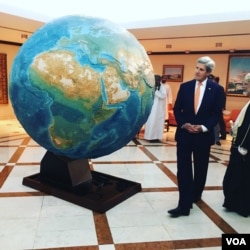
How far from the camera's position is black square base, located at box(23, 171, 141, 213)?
298cm

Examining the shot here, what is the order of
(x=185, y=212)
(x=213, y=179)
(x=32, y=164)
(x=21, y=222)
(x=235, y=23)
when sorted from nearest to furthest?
(x=21, y=222) < (x=185, y=212) < (x=213, y=179) < (x=32, y=164) < (x=235, y=23)

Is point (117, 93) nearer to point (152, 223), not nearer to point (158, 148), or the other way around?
point (152, 223)

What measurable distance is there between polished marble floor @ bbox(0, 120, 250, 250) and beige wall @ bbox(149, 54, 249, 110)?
594cm

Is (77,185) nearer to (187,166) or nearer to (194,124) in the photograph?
(187,166)

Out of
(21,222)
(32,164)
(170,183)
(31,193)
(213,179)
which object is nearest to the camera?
(21,222)

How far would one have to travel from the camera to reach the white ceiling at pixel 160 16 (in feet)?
17.6

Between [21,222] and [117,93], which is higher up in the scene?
[117,93]

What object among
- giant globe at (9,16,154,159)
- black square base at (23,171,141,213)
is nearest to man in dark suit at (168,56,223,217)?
giant globe at (9,16,154,159)

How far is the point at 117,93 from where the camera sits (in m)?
2.51

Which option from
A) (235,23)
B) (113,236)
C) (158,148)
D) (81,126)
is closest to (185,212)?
(113,236)

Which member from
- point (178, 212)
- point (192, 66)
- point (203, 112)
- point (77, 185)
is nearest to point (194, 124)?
point (203, 112)

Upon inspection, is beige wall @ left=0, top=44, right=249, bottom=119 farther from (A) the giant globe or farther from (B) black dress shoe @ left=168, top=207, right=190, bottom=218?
(A) the giant globe

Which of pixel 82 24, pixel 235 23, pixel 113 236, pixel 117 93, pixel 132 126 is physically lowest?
pixel 113 236

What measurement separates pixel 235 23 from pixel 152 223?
4.36m
